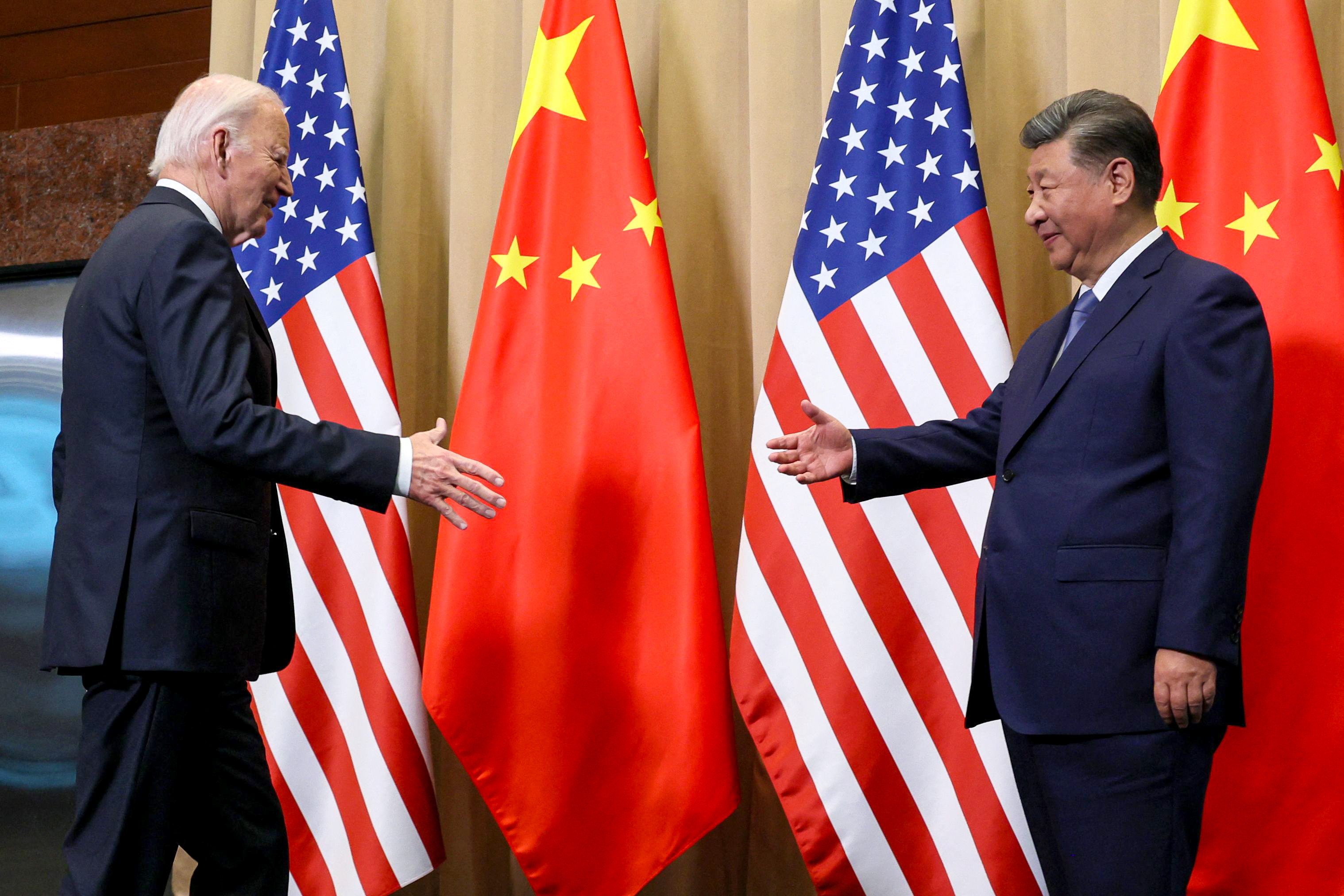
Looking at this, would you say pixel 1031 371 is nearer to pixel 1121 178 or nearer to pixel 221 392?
pixel 1121 178

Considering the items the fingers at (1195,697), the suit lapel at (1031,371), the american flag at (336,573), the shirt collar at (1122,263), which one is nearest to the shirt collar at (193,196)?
the american flag at (336,573)

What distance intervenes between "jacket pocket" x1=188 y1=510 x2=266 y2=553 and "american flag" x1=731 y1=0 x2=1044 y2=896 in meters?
1.07

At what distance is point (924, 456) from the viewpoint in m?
2.26

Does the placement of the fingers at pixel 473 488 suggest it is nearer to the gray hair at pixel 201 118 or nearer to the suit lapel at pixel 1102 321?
the gray hair at pixel 201 118

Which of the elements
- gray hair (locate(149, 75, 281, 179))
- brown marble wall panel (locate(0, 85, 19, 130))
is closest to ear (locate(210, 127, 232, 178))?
gray hair (locate(149, 75, 281, 179))

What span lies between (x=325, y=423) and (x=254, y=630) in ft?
1.15

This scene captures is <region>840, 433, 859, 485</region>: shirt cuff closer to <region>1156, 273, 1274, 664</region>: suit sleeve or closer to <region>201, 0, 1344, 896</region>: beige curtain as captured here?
<region>1156, 273, 1274, 664</region>: suit sleeve

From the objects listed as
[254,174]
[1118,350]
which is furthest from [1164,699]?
[254,174]

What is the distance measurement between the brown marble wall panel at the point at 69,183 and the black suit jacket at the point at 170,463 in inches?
77.6

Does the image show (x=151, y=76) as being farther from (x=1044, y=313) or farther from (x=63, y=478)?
(x=1044, y=313)

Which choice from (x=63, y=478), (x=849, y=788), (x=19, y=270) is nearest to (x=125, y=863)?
(x=63, y=478)

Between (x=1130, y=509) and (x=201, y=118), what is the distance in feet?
5.45

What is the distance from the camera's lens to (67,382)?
198cm

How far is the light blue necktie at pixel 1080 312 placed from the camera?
6.56ft
